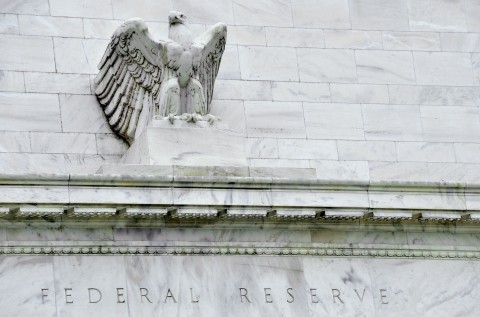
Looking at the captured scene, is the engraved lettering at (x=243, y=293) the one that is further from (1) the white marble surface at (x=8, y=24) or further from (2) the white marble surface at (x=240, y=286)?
(1) the white marble surface at (x=8, y=24)

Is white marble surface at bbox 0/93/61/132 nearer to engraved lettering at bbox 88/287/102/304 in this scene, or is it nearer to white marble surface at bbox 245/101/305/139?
white marble surface at bbox 245/101/305/139

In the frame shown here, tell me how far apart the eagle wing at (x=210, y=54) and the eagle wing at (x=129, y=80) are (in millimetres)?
620

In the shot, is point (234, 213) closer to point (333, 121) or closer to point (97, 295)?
point (97, 295)

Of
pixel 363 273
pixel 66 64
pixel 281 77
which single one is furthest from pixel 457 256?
pixel 66 64

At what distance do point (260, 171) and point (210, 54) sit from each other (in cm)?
189

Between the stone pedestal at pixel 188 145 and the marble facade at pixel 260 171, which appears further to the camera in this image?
the stone pedestal at pixel 188 145

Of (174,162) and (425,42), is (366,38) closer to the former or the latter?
(425,42)

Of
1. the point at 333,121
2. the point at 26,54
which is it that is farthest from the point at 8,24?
the point at 333,121

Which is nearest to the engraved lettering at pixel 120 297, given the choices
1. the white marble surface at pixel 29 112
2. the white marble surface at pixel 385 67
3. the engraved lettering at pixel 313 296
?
the engraved lettering at pixel 313 296

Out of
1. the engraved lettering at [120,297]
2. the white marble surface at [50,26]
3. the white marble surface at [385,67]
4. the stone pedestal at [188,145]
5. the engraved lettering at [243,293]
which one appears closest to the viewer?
the engraved lettering at [120,297]

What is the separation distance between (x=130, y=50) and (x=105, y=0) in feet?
4.47

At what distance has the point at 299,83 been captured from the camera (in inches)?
1162

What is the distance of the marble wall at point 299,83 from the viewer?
92.3 feet

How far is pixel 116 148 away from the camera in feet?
92.9
